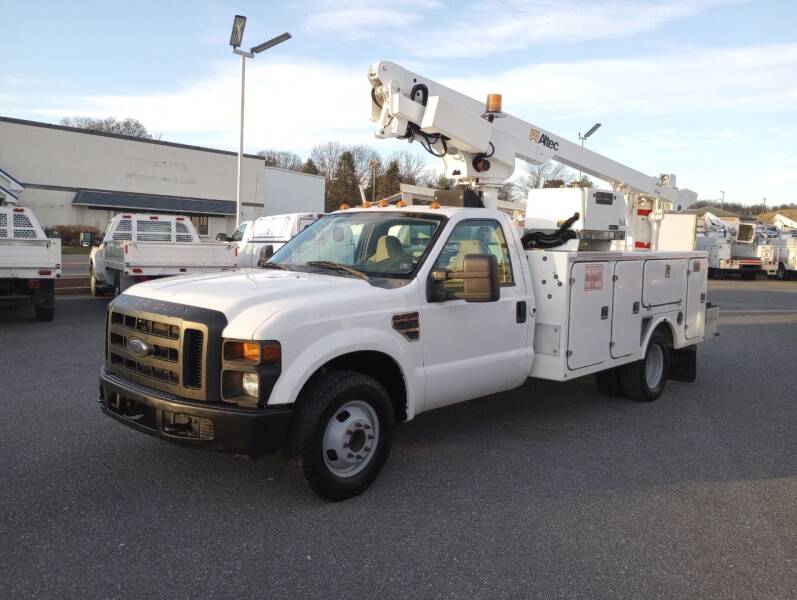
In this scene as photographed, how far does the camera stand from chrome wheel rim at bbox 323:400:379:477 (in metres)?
4.17

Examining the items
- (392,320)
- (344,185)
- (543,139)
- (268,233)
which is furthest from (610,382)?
(344,185)

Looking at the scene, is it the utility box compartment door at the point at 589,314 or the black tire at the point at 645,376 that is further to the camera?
the black tire at the point at 645,376

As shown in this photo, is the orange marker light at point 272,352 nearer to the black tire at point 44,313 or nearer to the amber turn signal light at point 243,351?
the amber turn signal light at point 243,351

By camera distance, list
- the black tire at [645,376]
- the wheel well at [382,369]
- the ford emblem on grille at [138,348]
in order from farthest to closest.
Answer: the black tire at [645,376], the wheel well at [382,369], the ford emblem on grille at [138,348]

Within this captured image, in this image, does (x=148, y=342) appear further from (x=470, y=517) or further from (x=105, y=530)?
(x=470, y=517)

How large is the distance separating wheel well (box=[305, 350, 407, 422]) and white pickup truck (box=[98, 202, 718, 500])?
0.04ft

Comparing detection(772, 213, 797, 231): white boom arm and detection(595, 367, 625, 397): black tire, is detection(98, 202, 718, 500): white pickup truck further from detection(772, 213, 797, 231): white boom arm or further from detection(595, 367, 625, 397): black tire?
detection(772, 213, 797, 231): white boom arm

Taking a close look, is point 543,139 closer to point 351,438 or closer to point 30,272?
point 351,438

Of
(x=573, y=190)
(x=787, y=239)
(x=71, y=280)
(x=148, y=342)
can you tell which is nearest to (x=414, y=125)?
(x=573, y=190)

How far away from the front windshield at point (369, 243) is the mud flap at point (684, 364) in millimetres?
4435

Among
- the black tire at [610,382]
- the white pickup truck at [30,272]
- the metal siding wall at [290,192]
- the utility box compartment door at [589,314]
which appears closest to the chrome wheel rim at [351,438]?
the utility box compartment door at [589,314]

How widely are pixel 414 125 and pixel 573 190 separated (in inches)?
68.6

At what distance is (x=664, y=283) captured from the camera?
7047mm

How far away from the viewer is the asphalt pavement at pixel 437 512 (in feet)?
10.9
